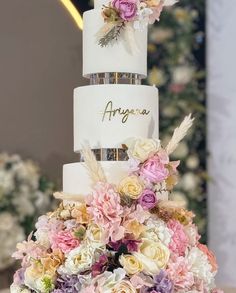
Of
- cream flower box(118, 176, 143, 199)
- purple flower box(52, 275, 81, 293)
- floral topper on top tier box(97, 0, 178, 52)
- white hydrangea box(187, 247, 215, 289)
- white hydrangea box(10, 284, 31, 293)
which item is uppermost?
floral topper on top tier box(97, 0, 178, 52)

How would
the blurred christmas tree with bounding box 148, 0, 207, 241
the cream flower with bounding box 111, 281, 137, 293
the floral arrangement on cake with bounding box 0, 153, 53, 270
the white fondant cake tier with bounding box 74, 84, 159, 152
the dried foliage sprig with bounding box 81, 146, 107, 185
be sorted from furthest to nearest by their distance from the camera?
the blurred christmas tree with bounding box 148, 0, 207, 241, the floral arrangement on cake with bounding box 0, 153, 53, 270, the white fondant cake tier with bounding box 74, 84, 159, 152, the dried foliage sprig with bounding box 81, 146, 107, 185, the cream flower with bounding box 111, 281, 137, 293

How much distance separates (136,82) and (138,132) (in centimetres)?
12

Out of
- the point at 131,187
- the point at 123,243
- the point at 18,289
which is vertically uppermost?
the point at 131,187

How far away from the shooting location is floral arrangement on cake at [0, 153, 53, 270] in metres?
3.08

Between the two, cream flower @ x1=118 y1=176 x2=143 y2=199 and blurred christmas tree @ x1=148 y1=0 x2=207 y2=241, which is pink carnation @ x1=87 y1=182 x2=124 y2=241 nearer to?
cream flower @ x1=118 y1=176 x2=143 y2=199

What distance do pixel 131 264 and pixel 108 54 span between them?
0.48m

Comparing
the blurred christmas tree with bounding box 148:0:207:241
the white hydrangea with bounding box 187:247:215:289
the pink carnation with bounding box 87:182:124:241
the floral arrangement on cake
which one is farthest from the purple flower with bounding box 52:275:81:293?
the blurred christmas tree with bounding box 148:0:207:241

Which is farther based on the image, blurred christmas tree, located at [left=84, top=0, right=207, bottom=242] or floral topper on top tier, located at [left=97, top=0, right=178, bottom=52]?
blurred christmas tree, located at [left=84, top=0, right=207, bottom=242]

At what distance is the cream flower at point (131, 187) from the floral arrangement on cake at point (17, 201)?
5.22 ft

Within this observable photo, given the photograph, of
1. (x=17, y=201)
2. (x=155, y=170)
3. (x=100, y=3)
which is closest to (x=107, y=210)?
(x=155, y=170)

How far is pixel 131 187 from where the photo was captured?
1.54 m

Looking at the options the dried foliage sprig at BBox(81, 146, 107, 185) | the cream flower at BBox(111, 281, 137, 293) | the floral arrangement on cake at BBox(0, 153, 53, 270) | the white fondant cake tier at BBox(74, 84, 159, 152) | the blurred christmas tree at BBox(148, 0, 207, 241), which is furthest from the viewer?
the blurred christmas tree at BBox(148, 0, 207, 241)

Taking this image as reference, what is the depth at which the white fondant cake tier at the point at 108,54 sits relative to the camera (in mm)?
1690

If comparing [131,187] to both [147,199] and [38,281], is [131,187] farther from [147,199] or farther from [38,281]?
[38,281]
